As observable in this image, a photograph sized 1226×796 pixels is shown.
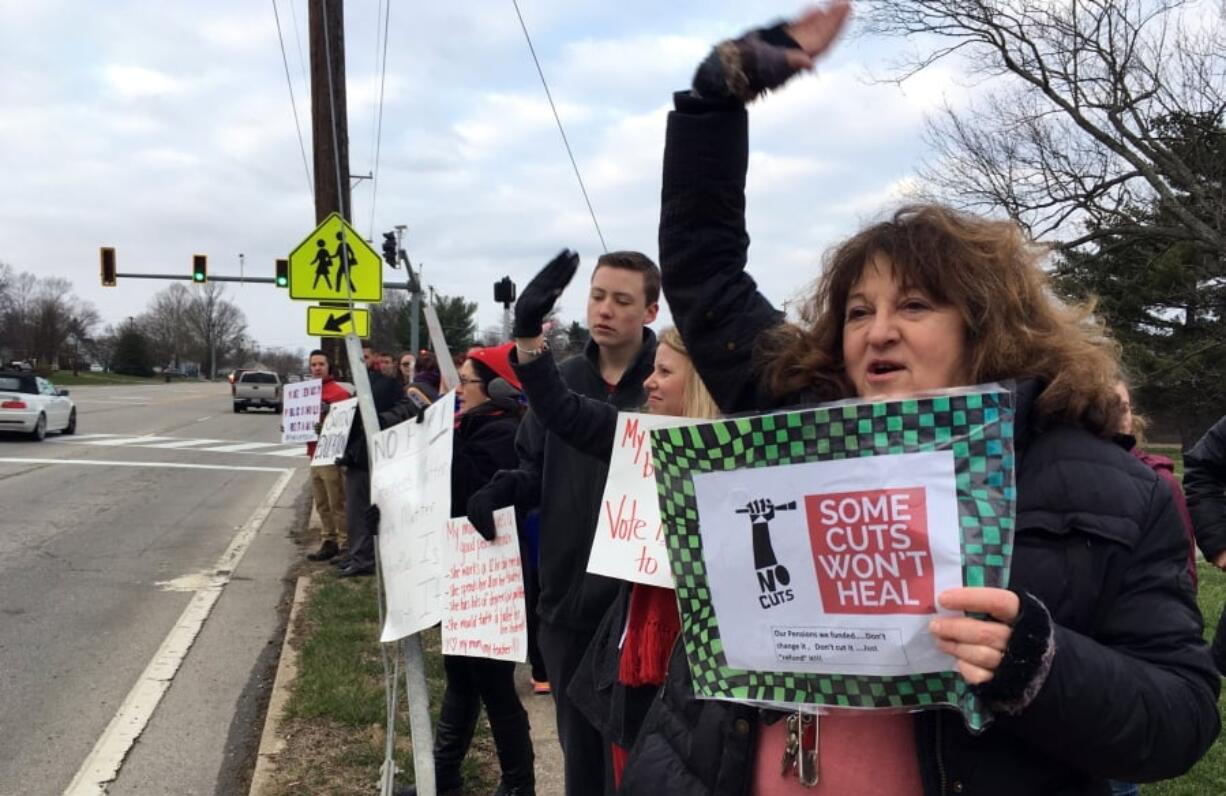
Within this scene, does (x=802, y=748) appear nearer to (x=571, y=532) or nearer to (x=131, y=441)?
(x=571, y=532)

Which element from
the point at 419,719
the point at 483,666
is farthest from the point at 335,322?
the point at 419,719

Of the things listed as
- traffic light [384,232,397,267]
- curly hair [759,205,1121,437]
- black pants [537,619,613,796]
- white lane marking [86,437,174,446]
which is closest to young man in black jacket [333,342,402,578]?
black pants [537,619,613,796]

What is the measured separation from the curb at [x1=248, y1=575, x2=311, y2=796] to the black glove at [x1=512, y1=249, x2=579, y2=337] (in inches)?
95.7

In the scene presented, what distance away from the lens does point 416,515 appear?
293 cm

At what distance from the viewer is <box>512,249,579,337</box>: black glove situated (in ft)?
8.39

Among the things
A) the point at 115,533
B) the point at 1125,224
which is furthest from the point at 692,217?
the point at 1125,224

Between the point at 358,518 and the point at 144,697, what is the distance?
303 cm

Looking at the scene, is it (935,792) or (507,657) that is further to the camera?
(507,657)

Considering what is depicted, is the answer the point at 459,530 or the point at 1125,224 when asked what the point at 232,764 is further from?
the point at 1125,224

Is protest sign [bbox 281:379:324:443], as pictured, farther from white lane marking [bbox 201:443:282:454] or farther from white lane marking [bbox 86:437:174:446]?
white lane marking [bbox 86:437:174:446]

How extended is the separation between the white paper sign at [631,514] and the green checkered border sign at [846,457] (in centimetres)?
73

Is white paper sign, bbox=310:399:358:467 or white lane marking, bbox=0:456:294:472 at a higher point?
white paper sign, bbox=310:399:358:467

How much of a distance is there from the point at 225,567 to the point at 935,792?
8.39 metres

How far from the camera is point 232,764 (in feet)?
14.0
